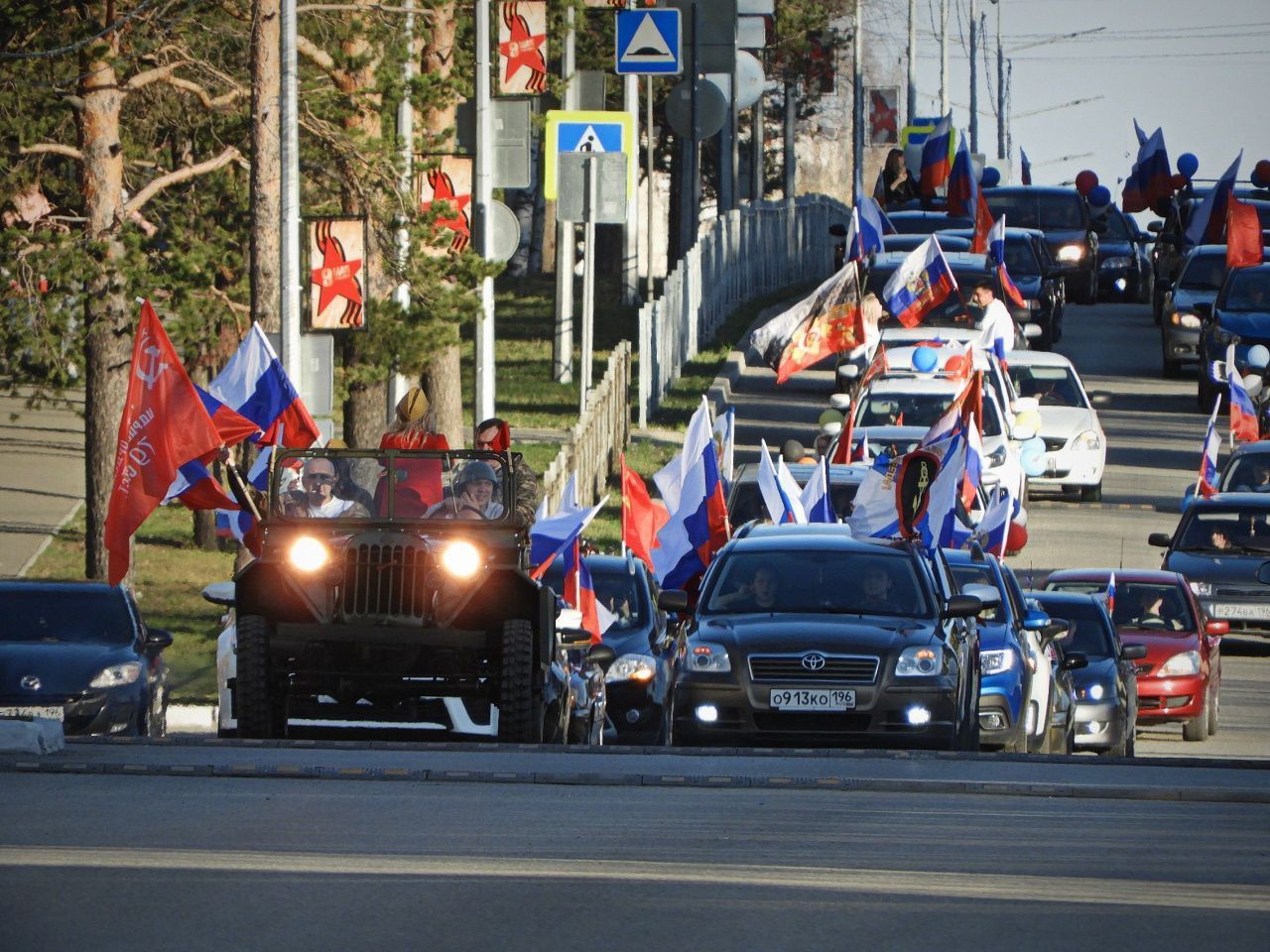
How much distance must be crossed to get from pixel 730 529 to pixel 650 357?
14.7 meters

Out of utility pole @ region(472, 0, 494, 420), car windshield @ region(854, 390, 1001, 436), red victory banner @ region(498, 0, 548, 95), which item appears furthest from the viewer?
red victory banner @ region(498, 0, 548, 95)

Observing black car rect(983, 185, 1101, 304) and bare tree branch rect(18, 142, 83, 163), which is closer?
bare tree branch rect(18, 142, 83, 163)

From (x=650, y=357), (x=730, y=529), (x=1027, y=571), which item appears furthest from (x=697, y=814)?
(x=650, y=357)

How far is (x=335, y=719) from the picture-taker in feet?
46.1

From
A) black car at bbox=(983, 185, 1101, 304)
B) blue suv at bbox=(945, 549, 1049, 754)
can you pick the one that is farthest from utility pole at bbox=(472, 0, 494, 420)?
black car at bbox=(983, 185, 1101, 304)

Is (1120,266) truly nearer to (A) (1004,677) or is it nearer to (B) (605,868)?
(A) (1004,677)

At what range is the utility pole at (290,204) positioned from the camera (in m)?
22.5

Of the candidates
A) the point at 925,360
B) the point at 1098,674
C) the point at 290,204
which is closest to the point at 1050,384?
the point at 925,360

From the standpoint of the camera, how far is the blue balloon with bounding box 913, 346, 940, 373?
27797mm

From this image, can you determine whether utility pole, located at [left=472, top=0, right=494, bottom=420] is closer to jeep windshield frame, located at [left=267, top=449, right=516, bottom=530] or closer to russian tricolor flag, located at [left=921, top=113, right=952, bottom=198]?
jeep windshield frame, located at [left=267, top=449, right=516, bottom=530]

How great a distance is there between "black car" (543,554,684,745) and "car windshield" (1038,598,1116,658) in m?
3.28

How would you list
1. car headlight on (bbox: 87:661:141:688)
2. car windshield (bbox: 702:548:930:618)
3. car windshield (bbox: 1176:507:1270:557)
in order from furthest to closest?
car windshield (bbox: 1176:507:1270:557)
car headlight on (bbox: 87:661:141:688)
car windshield (bbox: 702:548:930:618)

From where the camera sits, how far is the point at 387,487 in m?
13.5

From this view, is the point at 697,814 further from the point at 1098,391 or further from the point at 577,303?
→ the point at 577,303
